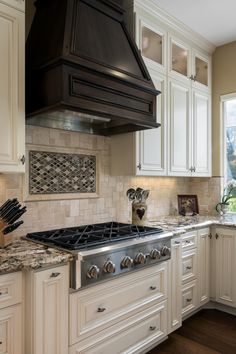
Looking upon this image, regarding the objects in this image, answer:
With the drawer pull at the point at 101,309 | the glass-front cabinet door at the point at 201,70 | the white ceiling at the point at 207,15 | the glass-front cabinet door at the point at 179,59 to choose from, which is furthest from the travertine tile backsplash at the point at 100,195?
the white ceiling at the point at 207,15

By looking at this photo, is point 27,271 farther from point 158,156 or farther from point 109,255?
point 158,156

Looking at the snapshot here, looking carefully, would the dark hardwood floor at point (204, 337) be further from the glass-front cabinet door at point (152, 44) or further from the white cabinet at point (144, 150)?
the glass-front cabinet door at point (152, 44)

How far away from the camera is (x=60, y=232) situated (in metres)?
2.17

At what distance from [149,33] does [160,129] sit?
2.90 ft

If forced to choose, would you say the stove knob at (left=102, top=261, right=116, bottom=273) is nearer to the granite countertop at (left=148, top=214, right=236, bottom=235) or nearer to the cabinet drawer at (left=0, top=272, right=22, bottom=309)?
the cabinet drawer at (left=0, top=272, right=22, bottom=309)

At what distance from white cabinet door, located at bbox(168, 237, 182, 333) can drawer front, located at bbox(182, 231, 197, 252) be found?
183 millimetres

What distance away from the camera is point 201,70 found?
11.1ft

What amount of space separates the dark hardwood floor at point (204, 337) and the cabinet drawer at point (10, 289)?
1.32 m

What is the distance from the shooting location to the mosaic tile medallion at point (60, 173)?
85.2 inches

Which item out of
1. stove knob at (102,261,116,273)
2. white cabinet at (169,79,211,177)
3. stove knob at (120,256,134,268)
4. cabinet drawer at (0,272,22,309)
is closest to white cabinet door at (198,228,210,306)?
white cabinet at (169,79,211,177)

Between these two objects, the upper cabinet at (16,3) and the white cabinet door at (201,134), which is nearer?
the upper cabinet at (16,3)

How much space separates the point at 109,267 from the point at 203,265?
1.51m

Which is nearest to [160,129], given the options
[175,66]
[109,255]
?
[175,66]

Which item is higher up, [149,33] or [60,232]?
[149,33]
